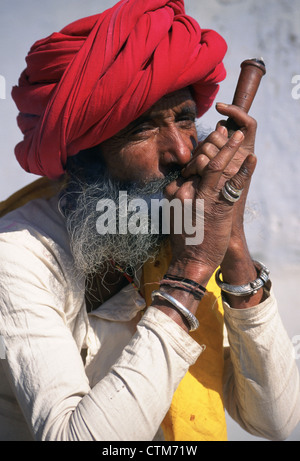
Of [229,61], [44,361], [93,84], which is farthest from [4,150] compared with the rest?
[44,361]

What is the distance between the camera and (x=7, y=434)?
2109mm

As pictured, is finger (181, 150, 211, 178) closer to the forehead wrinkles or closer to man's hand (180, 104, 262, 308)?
man's hand (180, 104, 262, 308)

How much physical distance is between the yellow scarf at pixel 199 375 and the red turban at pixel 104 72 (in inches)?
9.6

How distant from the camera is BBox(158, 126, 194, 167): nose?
2123 mm

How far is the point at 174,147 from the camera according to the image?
214 centimetres

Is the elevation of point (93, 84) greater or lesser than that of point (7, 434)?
greater

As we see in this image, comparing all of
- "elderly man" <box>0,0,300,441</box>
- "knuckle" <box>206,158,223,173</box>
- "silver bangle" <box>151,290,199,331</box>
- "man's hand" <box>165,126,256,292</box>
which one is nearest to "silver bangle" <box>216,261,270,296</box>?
"elderly man" <box>0,0,300,441</box>

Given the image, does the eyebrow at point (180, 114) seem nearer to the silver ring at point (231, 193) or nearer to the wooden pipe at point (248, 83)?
the wooden pipe at point (248, 83)

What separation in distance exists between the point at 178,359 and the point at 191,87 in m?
1.16

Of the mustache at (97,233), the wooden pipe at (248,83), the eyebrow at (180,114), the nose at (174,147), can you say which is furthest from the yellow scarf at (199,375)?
the wooden pipe at (248,83)

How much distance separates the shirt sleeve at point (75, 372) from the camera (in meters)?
1.63

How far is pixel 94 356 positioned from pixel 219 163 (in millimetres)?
845
